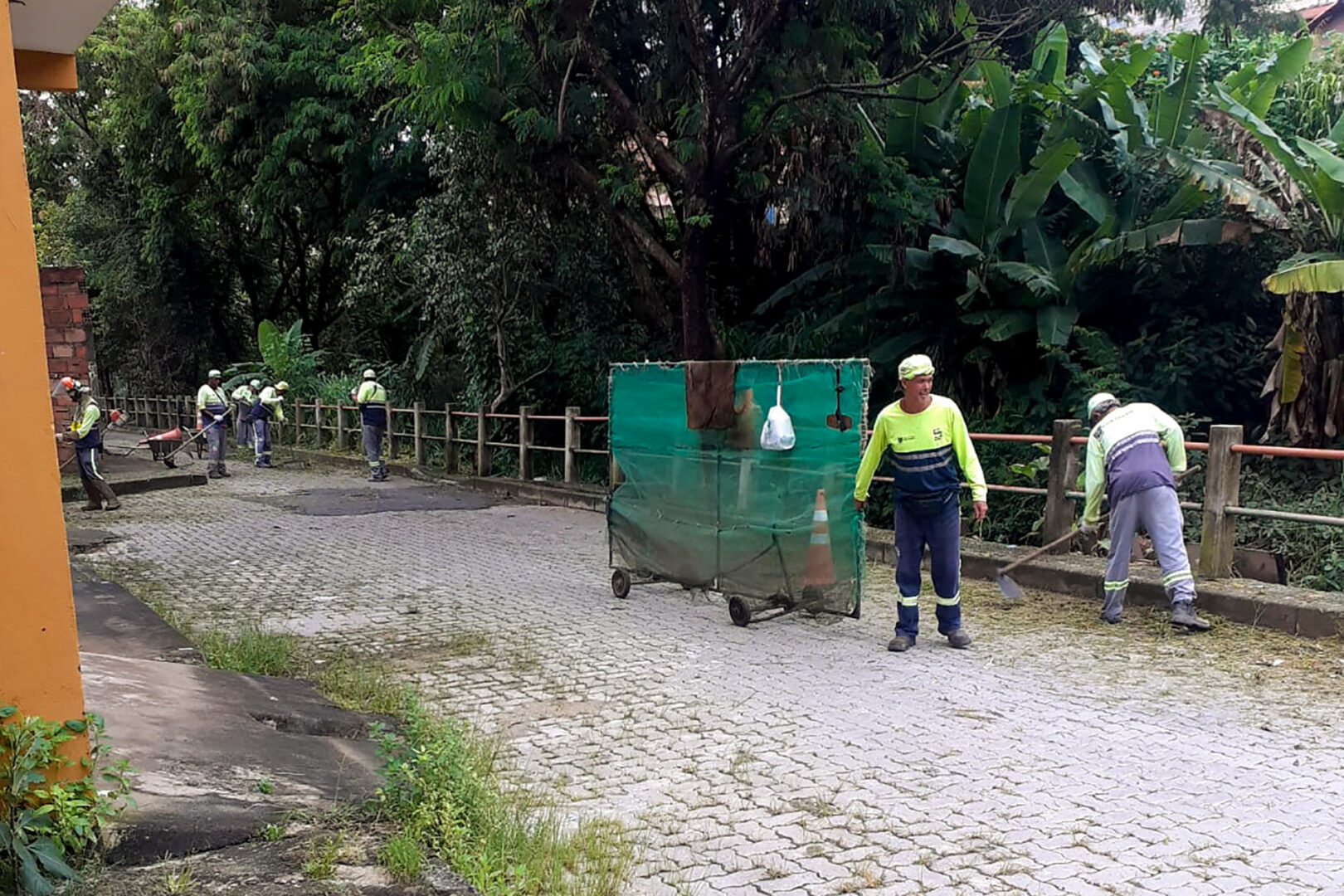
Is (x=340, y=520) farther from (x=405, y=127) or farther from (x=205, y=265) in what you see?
(x=205, y=265)

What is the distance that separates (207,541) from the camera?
1177 cm

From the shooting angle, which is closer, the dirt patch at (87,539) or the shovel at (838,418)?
the shovel at (838,418)

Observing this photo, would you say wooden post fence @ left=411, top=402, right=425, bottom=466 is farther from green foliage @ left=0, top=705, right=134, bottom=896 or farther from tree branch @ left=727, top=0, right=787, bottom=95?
green foliage @ left=0, top=705, right=134, bottom=896

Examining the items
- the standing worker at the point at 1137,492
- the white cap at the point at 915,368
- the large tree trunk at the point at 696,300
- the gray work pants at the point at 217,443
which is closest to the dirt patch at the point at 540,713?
the white cap at the point at 915,368

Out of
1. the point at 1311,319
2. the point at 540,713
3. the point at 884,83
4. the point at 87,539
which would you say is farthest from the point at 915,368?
the point at 87,539

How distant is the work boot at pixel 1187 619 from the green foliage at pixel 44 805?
6.33m

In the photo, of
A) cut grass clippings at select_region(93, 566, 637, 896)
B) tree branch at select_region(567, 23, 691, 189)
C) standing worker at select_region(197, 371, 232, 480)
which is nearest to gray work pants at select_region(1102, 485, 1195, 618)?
cut grass clippings at select_region(93, 566, 637, 896)

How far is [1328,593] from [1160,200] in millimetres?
5908

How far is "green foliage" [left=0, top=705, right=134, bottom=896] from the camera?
2.83 meters

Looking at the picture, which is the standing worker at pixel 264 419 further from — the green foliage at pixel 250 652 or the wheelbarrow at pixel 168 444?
the green foliage at pixel 250 652

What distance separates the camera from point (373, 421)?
1822 centimetres

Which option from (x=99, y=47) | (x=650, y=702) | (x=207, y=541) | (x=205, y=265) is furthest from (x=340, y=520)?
(x=205, y=265)

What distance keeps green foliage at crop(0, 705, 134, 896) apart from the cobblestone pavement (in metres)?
1.81

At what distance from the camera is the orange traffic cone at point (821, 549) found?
7215 millimetres
